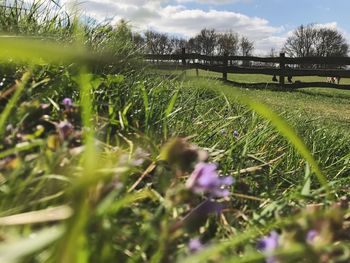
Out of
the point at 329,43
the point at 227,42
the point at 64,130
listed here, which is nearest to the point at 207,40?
the point at 227,42

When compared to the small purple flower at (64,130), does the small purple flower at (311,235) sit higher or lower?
lower

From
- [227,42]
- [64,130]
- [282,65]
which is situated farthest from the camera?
[227,42]

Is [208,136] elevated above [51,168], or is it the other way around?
[51,168]

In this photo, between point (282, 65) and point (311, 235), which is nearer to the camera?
point (311, 235)

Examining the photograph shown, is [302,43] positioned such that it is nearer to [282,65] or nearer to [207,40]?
[207,40]

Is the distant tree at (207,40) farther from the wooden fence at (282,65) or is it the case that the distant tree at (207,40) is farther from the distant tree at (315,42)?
the wooden fence at (282,65)

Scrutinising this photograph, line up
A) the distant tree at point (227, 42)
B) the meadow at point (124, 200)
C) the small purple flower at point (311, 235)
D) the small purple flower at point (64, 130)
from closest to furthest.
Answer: the meadow at point (124, 200), the small purple flower at point (311, 235), the small purple flower at point (64, 130), the distant tree at point (227, 42)

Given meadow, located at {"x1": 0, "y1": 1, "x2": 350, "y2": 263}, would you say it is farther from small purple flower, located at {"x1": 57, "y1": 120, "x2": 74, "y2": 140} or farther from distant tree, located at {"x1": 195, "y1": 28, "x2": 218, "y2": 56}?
distant tree, located at {"x1": 195, "y1": 28, "x2": 218, "y2": 56}

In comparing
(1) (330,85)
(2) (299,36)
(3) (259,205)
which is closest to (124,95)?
(3) (259,205)

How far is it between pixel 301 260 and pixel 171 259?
175mm

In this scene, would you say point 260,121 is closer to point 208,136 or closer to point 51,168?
point 208,136

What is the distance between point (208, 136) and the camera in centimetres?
148

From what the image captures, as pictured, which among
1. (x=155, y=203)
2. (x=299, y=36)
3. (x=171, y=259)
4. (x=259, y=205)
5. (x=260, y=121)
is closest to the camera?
(x=171, y=259)

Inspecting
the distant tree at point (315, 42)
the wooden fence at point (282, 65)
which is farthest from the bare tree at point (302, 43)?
the wooden fence at point (282, 65)
